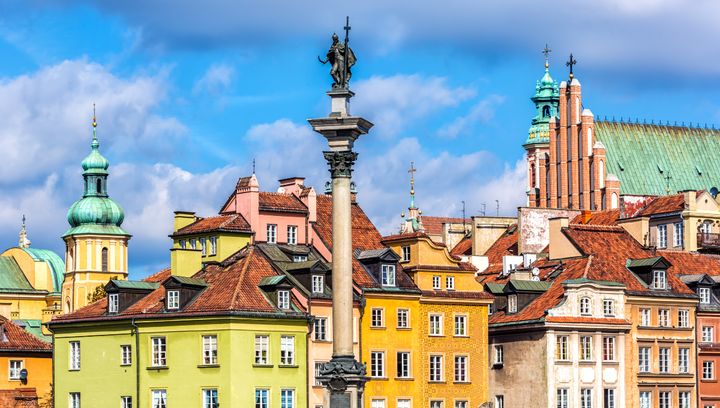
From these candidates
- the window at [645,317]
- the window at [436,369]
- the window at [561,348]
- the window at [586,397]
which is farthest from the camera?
the window at [645,317]

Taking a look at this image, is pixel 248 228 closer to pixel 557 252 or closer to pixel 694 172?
pixel 557 252

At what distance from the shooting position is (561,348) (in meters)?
109

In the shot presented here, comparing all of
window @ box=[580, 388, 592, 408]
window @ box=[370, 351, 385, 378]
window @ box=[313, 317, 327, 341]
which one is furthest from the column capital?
window @ box=[580, 388, 592, 408]

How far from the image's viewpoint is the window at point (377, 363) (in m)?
105

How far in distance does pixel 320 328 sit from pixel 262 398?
4.77 meters

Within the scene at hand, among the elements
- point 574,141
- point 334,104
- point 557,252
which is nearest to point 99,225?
point 574,141

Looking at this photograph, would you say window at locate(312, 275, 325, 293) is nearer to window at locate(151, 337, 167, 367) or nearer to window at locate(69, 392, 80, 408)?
window at locate(151, 337, 167, 367)

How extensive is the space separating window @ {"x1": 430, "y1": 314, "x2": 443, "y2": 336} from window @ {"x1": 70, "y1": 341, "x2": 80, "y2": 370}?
1707cm

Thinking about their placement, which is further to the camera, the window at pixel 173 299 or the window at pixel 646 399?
the window at pixel 646 399

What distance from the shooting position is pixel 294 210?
4281 inches

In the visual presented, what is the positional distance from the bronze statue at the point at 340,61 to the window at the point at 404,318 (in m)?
39.6

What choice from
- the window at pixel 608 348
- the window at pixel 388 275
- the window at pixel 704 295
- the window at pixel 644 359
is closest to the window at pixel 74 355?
the window at pixel 388 275

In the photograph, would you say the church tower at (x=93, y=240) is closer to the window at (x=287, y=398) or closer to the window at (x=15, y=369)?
the window at (x=15, y=369)

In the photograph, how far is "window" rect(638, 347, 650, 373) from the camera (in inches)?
4429
